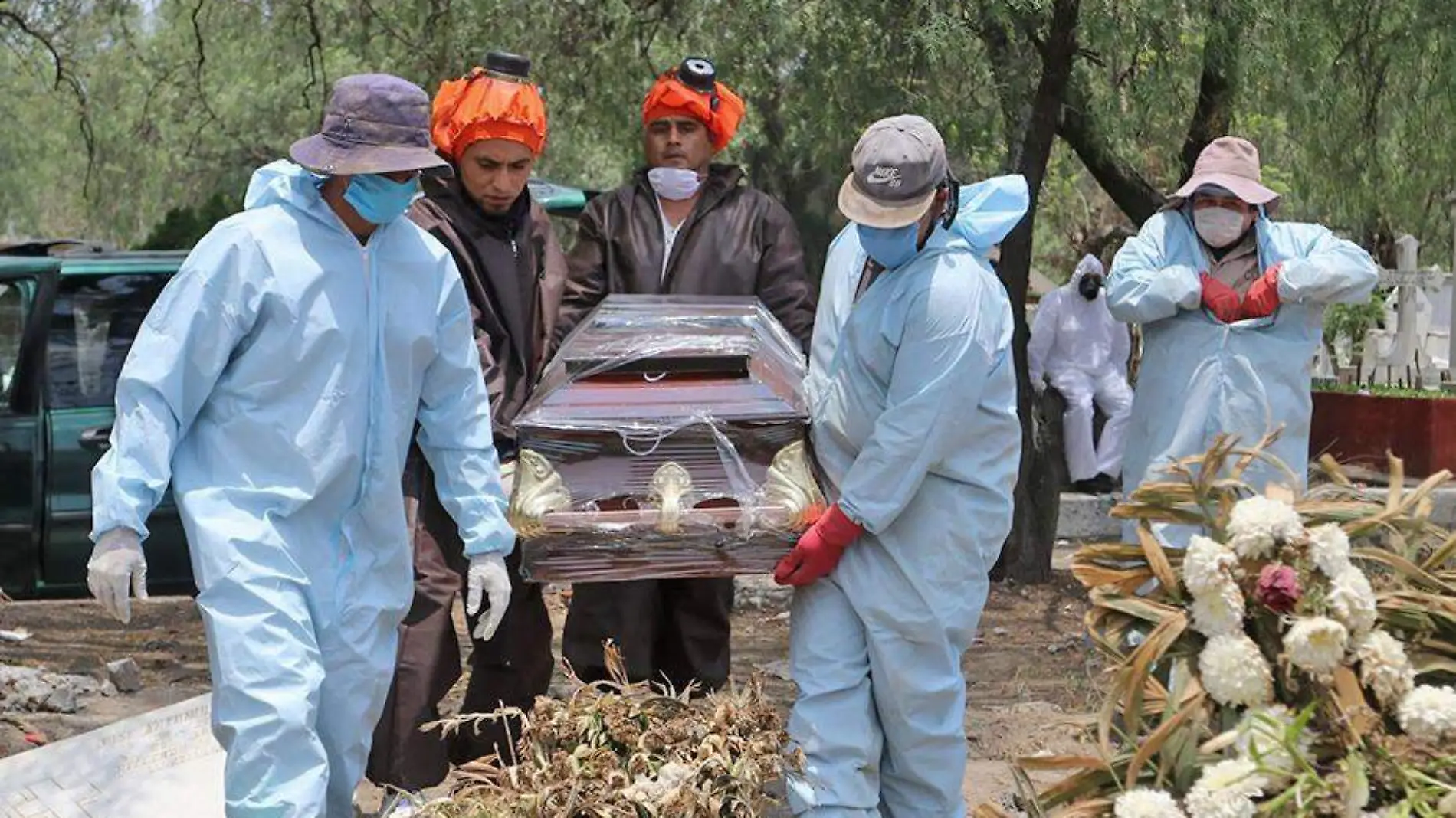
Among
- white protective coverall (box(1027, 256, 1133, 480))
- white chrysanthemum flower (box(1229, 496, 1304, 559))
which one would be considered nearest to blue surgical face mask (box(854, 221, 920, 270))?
white chrysanthemum flower (box(1229, 496, 1304, 559))

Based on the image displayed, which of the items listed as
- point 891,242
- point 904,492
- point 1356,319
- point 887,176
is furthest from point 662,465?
point 1356,319

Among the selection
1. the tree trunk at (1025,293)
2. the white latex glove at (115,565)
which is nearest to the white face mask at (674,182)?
the white latex glove at (115,565)

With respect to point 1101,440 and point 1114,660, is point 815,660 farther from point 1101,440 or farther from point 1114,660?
point 1101,440

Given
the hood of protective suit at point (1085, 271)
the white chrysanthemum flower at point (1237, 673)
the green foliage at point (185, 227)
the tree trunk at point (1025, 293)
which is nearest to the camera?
the white chrysanthemum flower at point (1237, 673)

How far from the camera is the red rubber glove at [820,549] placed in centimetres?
441

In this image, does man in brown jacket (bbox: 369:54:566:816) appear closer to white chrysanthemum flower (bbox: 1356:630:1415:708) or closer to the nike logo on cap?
the nike logo on cap

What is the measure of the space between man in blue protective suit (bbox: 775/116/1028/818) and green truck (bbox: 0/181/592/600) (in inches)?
156

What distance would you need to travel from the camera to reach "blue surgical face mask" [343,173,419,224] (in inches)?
162

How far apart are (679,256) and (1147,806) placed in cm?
296

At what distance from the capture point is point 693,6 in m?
8.86

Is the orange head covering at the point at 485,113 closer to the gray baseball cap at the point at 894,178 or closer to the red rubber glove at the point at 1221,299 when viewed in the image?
the gray baseball cap at the point at 894,178

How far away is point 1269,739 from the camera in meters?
2.77

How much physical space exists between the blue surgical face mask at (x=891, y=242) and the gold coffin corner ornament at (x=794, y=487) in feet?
1.64

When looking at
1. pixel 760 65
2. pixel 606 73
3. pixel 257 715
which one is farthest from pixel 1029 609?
pixel 257 715
